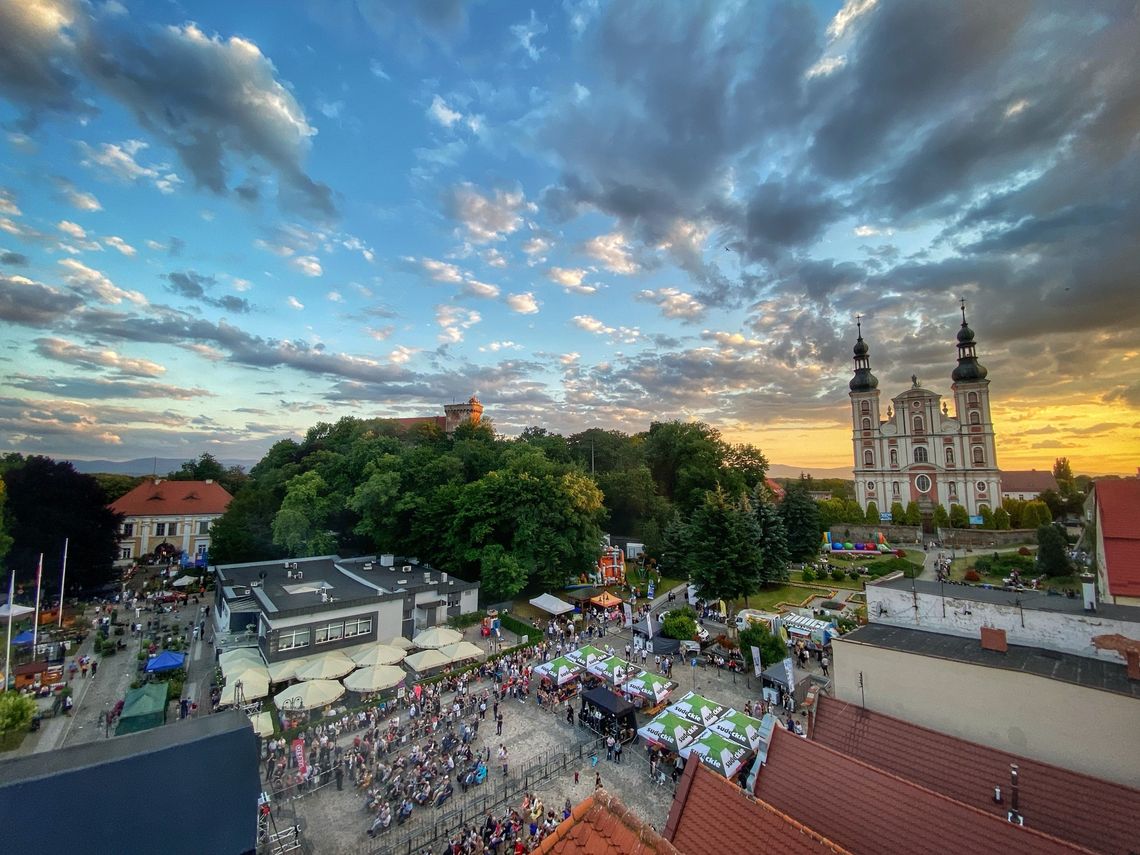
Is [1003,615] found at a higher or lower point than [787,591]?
higher

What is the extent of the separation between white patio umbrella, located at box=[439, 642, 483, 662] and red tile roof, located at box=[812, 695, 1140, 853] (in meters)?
13.7

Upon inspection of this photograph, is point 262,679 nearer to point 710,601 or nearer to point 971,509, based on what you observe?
point 710,601

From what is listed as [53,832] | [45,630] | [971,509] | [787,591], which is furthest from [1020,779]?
[971,509]

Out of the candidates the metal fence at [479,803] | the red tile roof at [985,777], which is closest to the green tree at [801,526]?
the metal fence at [479,803]

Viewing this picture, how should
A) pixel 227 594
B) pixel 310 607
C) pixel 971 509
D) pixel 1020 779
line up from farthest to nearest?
pixel 971 509 → pixel 227 594 → pixel 310 607 → pixel 1020 779

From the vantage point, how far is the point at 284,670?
62.4 ft

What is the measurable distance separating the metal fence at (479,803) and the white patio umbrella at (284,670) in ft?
28.1

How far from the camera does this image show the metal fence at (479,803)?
1194 centimetres

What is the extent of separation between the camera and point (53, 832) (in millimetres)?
7969

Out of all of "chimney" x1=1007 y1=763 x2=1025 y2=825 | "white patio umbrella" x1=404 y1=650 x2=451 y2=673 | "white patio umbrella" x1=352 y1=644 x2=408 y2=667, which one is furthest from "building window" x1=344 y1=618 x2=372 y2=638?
"chimney" x1=1007 y1=763 x2=1025 y2=825

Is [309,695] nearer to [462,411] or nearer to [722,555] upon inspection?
[722,555]

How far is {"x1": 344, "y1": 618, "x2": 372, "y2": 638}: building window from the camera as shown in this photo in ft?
78.7

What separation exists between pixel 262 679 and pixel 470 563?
17.7m

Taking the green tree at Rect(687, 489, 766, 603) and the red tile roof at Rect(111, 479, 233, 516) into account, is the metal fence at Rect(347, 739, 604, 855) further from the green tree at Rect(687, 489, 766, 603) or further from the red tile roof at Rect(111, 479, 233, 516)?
the red tile roof at Rect(111, 479, 233, 516)
